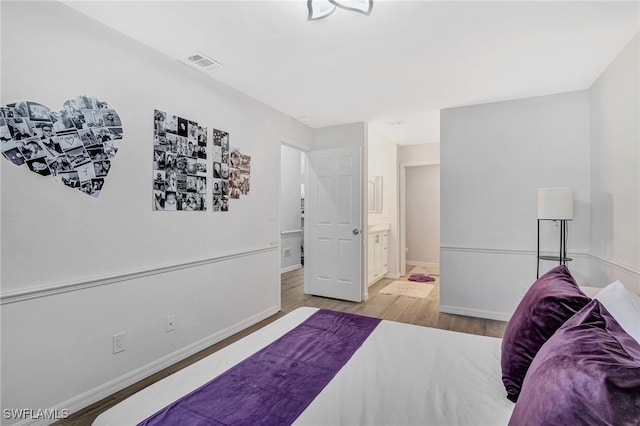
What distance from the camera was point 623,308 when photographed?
1.22 metres

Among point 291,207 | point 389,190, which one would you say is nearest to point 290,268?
point 291,207

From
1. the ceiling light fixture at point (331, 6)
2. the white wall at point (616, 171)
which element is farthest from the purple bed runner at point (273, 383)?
the white wall at point (616, 171)

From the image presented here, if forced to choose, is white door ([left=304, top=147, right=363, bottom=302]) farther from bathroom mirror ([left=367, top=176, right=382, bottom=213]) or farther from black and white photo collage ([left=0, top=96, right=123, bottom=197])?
black and white photo collage ([left=0, top=96, right=123, bottom=197])

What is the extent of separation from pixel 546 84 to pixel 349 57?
2.08 m

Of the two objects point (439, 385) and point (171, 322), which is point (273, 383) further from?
point (171, 322)

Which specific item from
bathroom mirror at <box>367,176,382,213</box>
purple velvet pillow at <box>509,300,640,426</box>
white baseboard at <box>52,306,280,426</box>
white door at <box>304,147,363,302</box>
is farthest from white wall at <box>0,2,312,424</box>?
bathroom mirror at <box>367,176,382,213</box>

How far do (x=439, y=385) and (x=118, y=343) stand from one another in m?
2.12

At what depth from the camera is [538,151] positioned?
336 cm

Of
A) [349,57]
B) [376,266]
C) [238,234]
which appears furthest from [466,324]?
[349,57]

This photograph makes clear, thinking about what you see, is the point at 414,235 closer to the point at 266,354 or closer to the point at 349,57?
the point at 349,57

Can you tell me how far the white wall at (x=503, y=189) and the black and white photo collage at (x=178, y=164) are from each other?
281 centimetres

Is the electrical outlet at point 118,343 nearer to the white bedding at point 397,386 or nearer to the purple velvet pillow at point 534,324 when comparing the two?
the white bedding at point 397,386

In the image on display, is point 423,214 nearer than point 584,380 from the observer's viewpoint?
No

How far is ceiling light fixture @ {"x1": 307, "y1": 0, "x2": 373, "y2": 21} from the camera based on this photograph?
5.79 feet
